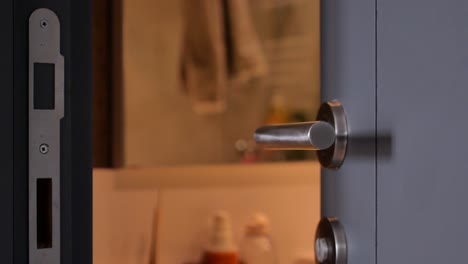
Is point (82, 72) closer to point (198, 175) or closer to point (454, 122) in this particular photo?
point (454, 122)

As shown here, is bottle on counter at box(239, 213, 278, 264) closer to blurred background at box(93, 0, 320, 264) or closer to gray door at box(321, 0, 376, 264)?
blurred background at box(93, 0, 320, 264)

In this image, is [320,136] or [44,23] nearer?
[320,136]

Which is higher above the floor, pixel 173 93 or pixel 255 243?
pixel 173 93

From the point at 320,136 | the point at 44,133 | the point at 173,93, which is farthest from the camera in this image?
Result: the point at 173,93

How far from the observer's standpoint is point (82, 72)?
0.55 metres

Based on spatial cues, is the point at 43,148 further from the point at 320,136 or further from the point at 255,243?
the point at 255,243

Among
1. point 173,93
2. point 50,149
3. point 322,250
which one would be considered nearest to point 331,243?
point 322,250

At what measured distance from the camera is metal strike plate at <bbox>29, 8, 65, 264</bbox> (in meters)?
0.52

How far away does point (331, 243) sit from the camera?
0.47 metres

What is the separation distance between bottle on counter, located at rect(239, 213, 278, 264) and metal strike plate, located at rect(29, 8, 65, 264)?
553 mm

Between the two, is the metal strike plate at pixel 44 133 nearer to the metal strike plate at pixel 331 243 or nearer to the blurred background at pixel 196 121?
the metal strike plate at pixel 331 243

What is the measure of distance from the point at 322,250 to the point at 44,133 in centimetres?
25
